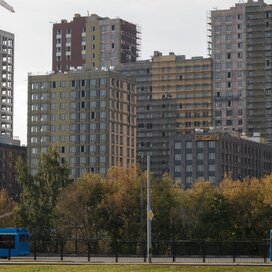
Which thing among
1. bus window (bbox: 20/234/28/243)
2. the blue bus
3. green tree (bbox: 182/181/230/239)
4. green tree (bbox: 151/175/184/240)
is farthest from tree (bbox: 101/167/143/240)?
the blue bus

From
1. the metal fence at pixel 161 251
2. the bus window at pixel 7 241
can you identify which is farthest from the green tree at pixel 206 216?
the bus window at pixel 7 241

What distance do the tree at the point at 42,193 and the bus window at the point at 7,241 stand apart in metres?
20.8

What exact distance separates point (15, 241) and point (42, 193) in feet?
97.7

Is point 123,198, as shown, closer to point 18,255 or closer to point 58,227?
point 58,227

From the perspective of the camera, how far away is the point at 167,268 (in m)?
60.7

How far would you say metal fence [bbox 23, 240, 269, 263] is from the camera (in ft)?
253

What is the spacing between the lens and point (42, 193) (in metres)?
123

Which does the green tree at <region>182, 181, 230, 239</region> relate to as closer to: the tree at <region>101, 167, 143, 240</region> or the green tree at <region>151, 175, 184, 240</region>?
the green tree at <region>151, 175, 184, 240</region>

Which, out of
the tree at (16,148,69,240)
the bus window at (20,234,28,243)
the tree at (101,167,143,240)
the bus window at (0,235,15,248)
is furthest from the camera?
the tree at (16,148,69,240)

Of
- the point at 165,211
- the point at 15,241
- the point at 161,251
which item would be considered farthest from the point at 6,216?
the point at 161,251

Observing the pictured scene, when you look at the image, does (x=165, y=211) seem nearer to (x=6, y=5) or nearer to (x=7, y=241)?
(x=7, y=241)

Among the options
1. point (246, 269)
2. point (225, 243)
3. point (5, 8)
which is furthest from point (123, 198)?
point (246, 269)

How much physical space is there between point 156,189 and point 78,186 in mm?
10342

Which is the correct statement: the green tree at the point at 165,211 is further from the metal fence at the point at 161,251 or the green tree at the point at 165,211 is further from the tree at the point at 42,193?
the metal fence at the point at 161,251
